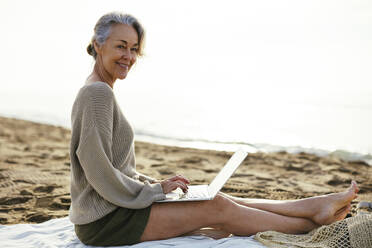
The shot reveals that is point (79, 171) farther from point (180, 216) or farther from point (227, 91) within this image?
point (227, 91)

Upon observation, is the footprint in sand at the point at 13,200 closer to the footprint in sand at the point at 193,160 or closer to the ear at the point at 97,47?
the ear at the point at 97,47

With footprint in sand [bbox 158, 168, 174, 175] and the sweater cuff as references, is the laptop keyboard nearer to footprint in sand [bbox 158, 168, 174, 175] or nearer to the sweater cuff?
the sweater cuff

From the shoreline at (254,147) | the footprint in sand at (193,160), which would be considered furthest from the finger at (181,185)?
the shoreline at (254,147)

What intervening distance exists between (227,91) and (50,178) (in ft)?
78.8

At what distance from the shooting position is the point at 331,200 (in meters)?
2.68

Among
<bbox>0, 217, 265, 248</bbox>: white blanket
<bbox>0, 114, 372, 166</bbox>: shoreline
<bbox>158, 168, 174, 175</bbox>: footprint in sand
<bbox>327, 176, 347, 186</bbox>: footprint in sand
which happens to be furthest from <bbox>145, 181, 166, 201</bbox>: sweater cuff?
A: <bbox>0, 114, 372, 166</bbox>: shoreline

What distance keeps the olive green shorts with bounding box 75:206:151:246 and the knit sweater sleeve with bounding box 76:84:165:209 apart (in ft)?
0.25

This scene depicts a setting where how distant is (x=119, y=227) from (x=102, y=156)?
0.51 metres

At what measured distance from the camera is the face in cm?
254

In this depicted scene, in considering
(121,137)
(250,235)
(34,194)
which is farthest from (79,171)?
(34,194)

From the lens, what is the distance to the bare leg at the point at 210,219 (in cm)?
244

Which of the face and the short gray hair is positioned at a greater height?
the short gray hair

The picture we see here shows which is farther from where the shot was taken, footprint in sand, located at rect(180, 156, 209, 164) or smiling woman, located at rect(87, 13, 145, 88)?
footprint in sand, located at rect(180, 156, 209, 164)

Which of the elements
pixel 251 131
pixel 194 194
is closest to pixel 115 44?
pixel 194 194
